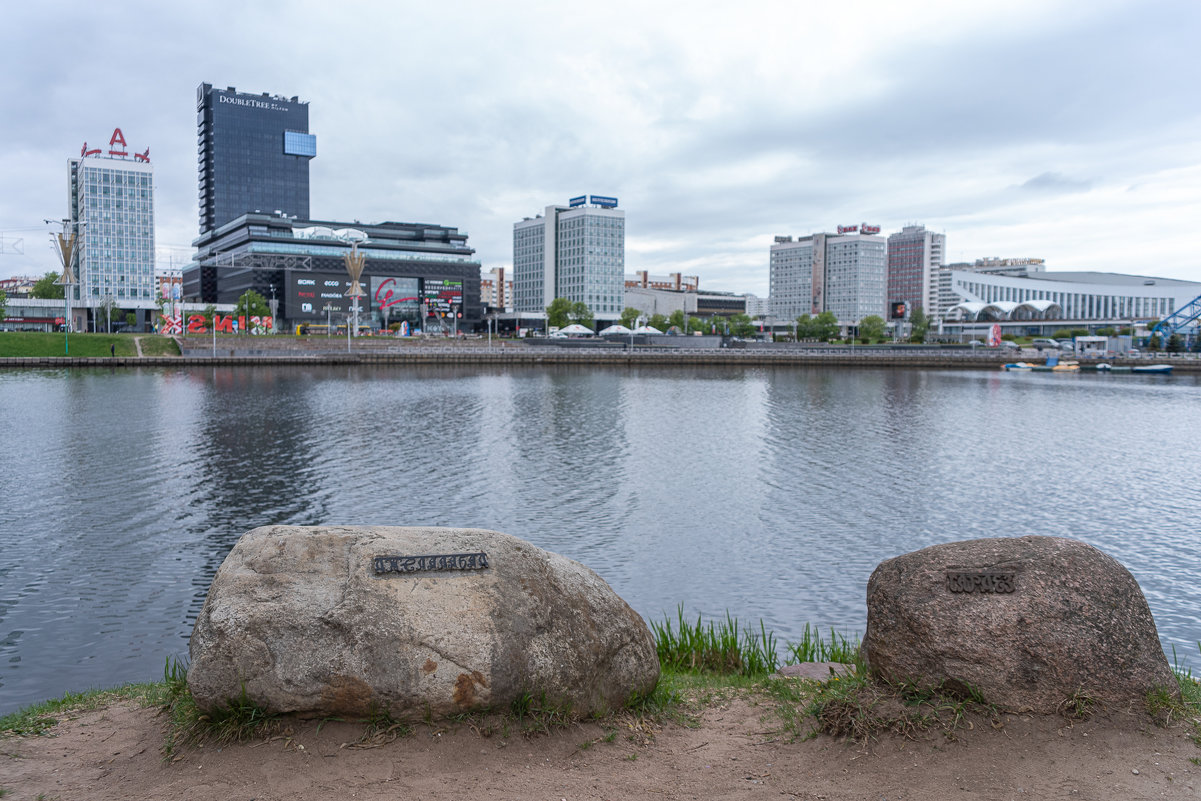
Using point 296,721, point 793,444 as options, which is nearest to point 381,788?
point 296,721

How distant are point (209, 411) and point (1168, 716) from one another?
5165 centimetres

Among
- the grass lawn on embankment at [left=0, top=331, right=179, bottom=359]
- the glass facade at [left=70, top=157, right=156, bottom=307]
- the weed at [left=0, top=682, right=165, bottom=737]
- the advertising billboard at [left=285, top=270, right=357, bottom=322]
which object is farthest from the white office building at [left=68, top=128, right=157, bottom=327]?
the weed at [left=0, top=682, right=165, bottom=737]

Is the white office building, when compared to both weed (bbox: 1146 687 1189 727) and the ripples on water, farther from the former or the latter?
weed (bbox: 1146 687 1189 727)

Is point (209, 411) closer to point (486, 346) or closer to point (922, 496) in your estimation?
point (922, 496)

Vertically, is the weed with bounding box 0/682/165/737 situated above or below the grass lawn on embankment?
below

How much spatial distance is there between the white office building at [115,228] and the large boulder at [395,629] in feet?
663

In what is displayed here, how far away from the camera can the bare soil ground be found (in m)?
5.94

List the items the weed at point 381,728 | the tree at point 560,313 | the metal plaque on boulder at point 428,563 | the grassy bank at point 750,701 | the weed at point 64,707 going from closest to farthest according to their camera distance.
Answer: the weed at point 381,728 < the grassy bank at point 750,701 < the metal plaque on boulder at point 428,563 < the weed at point 64,707 < the tree at point 560,313

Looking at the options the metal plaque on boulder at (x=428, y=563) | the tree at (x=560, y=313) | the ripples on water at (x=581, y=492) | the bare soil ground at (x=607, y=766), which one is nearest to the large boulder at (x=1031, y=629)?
the bare soil ground at (x=607, y=766)

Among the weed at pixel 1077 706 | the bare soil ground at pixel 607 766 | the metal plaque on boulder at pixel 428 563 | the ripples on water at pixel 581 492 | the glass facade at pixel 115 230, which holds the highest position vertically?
the glass facade at pixel 115 230

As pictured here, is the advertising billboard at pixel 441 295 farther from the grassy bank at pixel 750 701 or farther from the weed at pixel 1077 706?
the weed at pixel 1077 706

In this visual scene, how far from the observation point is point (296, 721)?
673cm

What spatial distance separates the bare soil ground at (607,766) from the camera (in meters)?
5.94

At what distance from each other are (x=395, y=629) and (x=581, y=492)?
21.3m
